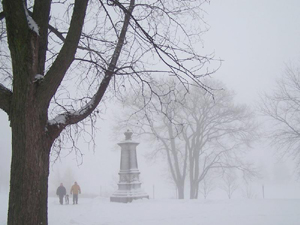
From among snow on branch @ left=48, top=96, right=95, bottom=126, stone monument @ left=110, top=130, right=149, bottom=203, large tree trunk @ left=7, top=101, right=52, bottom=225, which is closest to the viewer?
large tree trunk @ left=7, top=101, right=52, bottom=225

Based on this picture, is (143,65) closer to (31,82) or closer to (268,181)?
(31,82)

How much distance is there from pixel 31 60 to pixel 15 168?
4.25ft

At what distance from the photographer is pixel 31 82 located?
3393 millimetres

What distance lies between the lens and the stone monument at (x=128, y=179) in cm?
1580

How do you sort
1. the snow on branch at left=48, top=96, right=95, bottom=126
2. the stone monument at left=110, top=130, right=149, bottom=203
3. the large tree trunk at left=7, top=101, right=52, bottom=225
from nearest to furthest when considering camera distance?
the large tree trunk at left=7, top=101, right=52, bottom=225, the snow on branch at left=48, top=96, right=95, bottom=126, the stone monument at left=110, top=130, right=149, bottom=203

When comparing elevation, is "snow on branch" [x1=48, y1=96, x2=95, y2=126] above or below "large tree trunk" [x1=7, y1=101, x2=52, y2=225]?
above

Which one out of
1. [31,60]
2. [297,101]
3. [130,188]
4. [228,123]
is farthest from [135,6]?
[228,123]

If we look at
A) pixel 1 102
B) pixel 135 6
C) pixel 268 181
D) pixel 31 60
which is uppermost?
pixel 135 6

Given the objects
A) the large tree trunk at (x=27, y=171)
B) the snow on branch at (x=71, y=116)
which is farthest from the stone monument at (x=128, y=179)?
the large tree trunk at (x=27, y=171)

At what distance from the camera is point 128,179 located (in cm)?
1653

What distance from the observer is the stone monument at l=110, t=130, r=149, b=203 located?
51.8 feet

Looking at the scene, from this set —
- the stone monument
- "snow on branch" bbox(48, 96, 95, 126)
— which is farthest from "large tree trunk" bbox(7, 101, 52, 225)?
the stone monument

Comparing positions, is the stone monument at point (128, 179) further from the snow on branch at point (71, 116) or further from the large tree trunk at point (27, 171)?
the large tree trunk at point (27, 171)

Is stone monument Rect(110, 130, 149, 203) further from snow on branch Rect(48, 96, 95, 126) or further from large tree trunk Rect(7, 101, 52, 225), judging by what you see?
large tree trunk Rect(7, 101, 52, 225)
